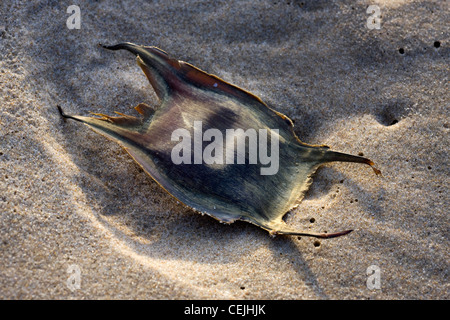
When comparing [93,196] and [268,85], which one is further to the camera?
[268,85]

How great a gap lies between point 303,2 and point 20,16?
1.94 m

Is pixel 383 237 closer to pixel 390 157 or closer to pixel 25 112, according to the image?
pixel 390 157

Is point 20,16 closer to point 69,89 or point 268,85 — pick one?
point 69,89

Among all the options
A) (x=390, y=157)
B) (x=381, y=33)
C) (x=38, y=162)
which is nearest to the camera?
(x=38, y=162)

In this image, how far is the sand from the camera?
202cm

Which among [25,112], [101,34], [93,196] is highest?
[101,34]

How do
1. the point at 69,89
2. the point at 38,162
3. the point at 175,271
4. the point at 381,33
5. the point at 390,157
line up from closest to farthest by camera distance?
the point at 175,271, the point at 38,162, the point at 390,157, the point at 69,89, the point at 381,33

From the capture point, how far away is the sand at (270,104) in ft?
6.63

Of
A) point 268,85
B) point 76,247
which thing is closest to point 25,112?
point 76,247

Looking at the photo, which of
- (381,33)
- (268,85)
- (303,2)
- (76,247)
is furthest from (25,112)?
(381,33)

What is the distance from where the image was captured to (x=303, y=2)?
9.46 feet

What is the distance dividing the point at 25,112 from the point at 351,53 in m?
2.12

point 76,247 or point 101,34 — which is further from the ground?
point 101,34

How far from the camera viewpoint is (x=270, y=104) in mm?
2637
